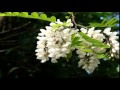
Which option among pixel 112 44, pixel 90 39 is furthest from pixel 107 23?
pixel 90 39

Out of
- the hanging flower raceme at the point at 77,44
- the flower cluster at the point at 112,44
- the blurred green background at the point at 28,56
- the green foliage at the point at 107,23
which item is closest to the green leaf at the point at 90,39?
the hanging flower raceme at the point at 77,44

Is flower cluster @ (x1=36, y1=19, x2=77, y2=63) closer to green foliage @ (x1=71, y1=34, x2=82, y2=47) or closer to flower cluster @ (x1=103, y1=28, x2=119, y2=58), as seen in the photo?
green foliage @ (x1=71, y1=34, x2=82, y2=47)

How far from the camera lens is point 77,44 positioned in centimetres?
180

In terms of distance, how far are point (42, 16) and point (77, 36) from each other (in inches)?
12.0

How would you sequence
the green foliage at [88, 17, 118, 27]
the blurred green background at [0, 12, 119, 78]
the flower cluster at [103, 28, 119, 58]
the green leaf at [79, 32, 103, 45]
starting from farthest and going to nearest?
the blurred green background at [0, 12, 119, 78], the green foliage at [88, 17, 118, 27], the flower cluster at [103, 28, 119, 58], the green leaf at [79, 32, 103, 45]

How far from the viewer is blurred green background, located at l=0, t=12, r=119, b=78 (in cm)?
523

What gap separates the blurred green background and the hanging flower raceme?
3129mm

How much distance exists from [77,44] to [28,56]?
3748 millimetres

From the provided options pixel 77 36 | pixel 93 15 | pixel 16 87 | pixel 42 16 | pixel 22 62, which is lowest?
pixel 16 87

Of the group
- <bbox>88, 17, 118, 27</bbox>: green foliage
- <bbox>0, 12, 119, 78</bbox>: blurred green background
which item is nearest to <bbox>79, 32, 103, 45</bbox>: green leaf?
<bbox>88, 17, 118, 27</bbox>: green foliage

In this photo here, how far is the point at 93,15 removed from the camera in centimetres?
507
